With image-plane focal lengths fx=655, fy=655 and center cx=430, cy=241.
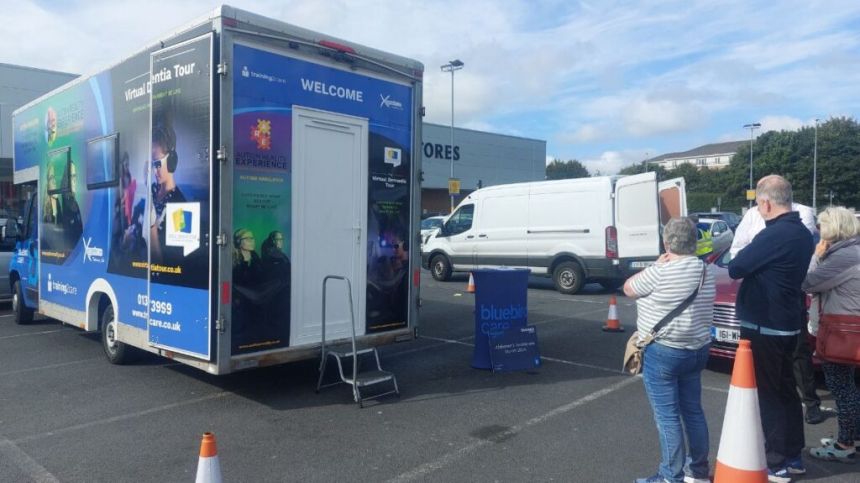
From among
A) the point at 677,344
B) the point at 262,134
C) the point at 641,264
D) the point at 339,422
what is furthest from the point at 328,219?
the point at 641,264

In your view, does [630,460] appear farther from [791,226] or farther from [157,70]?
[157,70]

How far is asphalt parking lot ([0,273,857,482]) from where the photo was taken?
4.50 meters

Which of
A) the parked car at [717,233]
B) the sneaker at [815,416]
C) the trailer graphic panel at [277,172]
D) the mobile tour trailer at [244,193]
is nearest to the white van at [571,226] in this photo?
→ the parked car at [717,233]

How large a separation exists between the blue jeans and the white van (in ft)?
30.9

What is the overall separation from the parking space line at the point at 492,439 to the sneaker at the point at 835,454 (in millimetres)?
1933

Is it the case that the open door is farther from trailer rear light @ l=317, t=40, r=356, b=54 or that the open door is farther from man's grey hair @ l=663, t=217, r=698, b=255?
man's grey hair @ l=663, t=217, r=698, b=255

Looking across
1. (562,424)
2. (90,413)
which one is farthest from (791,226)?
(90,413)

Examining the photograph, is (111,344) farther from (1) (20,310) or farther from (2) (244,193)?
(1) (20,310)

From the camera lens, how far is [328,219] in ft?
20.7

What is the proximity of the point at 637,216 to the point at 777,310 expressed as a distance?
9223mm

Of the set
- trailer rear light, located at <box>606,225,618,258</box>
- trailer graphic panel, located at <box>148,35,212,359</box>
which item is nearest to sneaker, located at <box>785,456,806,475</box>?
trailer graphic panel, located at <box>148,35,212,359</box>

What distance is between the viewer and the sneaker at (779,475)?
4184mm

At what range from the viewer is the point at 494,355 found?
23.8ft

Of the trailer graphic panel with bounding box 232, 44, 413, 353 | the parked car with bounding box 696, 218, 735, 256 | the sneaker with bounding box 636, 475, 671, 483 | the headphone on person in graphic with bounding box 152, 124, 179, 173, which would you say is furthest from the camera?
the parked car with bounding box 696, 218, 735, 256
